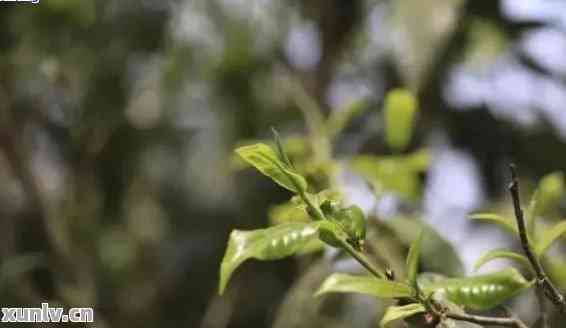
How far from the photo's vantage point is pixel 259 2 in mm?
1022

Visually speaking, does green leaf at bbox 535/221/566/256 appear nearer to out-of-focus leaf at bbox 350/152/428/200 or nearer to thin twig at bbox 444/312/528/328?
thin twig at bbox 444/312/528/328

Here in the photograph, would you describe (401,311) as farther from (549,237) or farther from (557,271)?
(557,271)

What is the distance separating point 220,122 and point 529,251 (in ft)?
2.62

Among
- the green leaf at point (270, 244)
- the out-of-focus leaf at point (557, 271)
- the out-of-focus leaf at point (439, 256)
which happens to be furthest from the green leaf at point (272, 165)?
the out-of-focus leaf at point (557, 271)

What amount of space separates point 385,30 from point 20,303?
420mm

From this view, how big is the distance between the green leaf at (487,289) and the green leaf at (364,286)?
0.05 ft

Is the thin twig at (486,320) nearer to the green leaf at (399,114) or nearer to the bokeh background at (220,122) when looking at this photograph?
the green leaf at (399,114)

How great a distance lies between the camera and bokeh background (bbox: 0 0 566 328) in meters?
0.83

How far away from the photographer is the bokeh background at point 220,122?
2.72ft

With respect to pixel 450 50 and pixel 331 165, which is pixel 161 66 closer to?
pixel 450 50

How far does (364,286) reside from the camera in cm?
31

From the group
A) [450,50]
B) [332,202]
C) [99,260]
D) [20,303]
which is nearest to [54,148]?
[99,260]

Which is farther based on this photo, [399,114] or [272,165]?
[399,114]

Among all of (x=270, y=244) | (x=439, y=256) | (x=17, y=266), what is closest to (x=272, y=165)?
(x=270, y=244)
